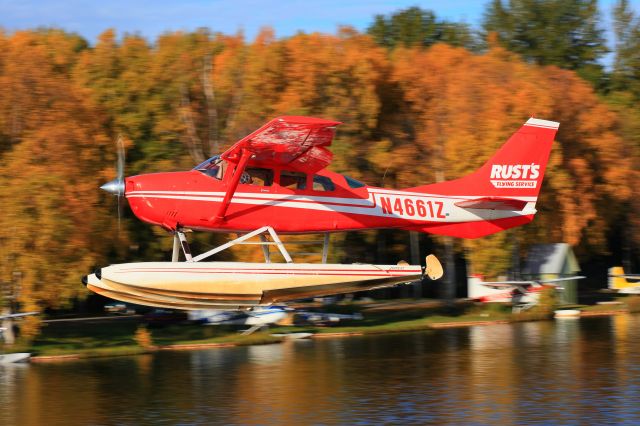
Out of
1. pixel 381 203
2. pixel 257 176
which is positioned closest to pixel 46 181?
pixel 257 176

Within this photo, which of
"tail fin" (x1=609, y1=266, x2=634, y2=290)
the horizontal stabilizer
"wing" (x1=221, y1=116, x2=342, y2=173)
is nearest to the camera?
"wing" (x1=221, y1=116, x2=342, y2=173)

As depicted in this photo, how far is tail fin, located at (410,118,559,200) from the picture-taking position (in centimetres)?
2119

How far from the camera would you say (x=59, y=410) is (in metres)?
19.0

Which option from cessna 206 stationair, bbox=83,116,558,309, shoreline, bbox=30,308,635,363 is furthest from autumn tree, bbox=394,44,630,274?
cessna 206 stationair, bbox=83,116,558,309

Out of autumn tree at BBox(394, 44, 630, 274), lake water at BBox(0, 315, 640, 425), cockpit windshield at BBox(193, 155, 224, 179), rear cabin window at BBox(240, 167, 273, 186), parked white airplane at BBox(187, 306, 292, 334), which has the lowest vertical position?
lake water at BBox(0, 315, 640, 425)

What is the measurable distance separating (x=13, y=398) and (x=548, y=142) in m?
12.3

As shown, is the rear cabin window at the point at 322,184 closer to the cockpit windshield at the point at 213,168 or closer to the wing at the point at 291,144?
the wing at the point at 291,144

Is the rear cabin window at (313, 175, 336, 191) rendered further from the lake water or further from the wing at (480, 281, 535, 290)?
the wing at (480, 281, 535, 290)

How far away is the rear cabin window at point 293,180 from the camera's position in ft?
65.0

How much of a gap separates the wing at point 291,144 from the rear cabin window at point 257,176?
0.25 metres

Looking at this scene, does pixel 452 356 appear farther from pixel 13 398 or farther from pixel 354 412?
pixel 13 398

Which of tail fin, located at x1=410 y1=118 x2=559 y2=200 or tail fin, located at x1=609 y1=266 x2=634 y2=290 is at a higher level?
tail fin, located at x1=410 y1=118 x2=559 y2=200

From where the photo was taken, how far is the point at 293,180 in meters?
19.8

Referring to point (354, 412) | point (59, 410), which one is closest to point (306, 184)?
point (354, 412)
